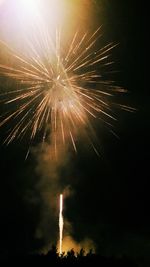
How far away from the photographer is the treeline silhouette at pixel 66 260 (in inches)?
2064

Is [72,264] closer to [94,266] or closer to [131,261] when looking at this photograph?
[94,266]

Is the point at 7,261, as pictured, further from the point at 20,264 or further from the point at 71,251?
the point at 71,251

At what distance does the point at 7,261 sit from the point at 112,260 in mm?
7970

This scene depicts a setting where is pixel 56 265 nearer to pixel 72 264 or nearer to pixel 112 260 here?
pixel 72 264

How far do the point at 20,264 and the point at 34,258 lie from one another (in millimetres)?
1230

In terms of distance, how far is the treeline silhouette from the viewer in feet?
172

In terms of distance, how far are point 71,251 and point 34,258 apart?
118 inches

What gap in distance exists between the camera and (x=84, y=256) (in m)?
54.0

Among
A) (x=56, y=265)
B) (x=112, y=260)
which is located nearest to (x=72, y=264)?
(x=56, y=265)

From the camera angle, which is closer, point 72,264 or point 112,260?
point 72,264

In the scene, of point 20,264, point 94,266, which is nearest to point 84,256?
point 94,266

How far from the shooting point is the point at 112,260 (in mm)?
55656

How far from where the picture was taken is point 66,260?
171 feet

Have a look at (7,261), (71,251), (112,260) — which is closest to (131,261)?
(112,260)
